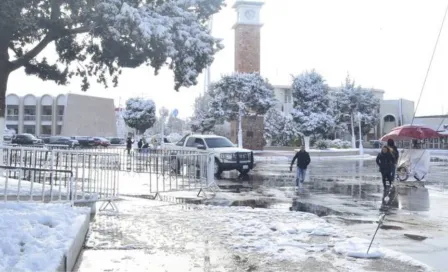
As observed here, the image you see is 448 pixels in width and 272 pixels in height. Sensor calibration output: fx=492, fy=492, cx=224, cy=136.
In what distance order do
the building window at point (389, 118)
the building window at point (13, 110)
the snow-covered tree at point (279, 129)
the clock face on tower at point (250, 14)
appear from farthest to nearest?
the building window at point (13, 110) < the building window at point (389, 118) < the snow-covered tree at point (279, 129) < the clock face on tower at point (250, 14)

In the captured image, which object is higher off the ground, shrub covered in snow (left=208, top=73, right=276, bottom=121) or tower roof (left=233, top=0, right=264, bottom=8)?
tower roof (left=233, top=0, right=264, bottom=8)

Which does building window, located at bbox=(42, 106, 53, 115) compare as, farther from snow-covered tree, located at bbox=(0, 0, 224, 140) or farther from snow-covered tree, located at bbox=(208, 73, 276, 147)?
snow-covered tree, located at bbox=(0, 0, 224, 140)

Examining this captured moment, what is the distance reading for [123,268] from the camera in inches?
248

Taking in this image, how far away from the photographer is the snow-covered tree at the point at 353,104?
5184cm

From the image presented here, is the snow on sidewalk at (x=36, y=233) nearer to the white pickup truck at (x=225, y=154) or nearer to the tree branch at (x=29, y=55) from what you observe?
the tree branch at (x=29, y=55)

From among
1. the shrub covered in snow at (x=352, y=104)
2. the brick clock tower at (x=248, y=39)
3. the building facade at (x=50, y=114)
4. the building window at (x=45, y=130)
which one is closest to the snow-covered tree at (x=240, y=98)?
the brick clock tower at (x=248, y=39)

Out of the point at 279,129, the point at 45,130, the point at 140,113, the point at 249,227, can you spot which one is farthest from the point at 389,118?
the point at 249,227

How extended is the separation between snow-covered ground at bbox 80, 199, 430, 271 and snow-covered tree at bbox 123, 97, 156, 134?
193 ft

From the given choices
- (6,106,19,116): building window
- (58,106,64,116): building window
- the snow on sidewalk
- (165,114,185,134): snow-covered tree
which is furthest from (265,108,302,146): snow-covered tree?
(165,114,185,134): snow-covered tree

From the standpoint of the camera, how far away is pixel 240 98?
1679 inches

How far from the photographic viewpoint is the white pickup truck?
70.0 feet

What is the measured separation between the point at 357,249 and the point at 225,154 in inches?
555

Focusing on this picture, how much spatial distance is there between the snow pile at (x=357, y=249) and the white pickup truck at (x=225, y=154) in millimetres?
13252

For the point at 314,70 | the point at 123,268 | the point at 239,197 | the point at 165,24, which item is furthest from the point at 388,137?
the point at 314,70
